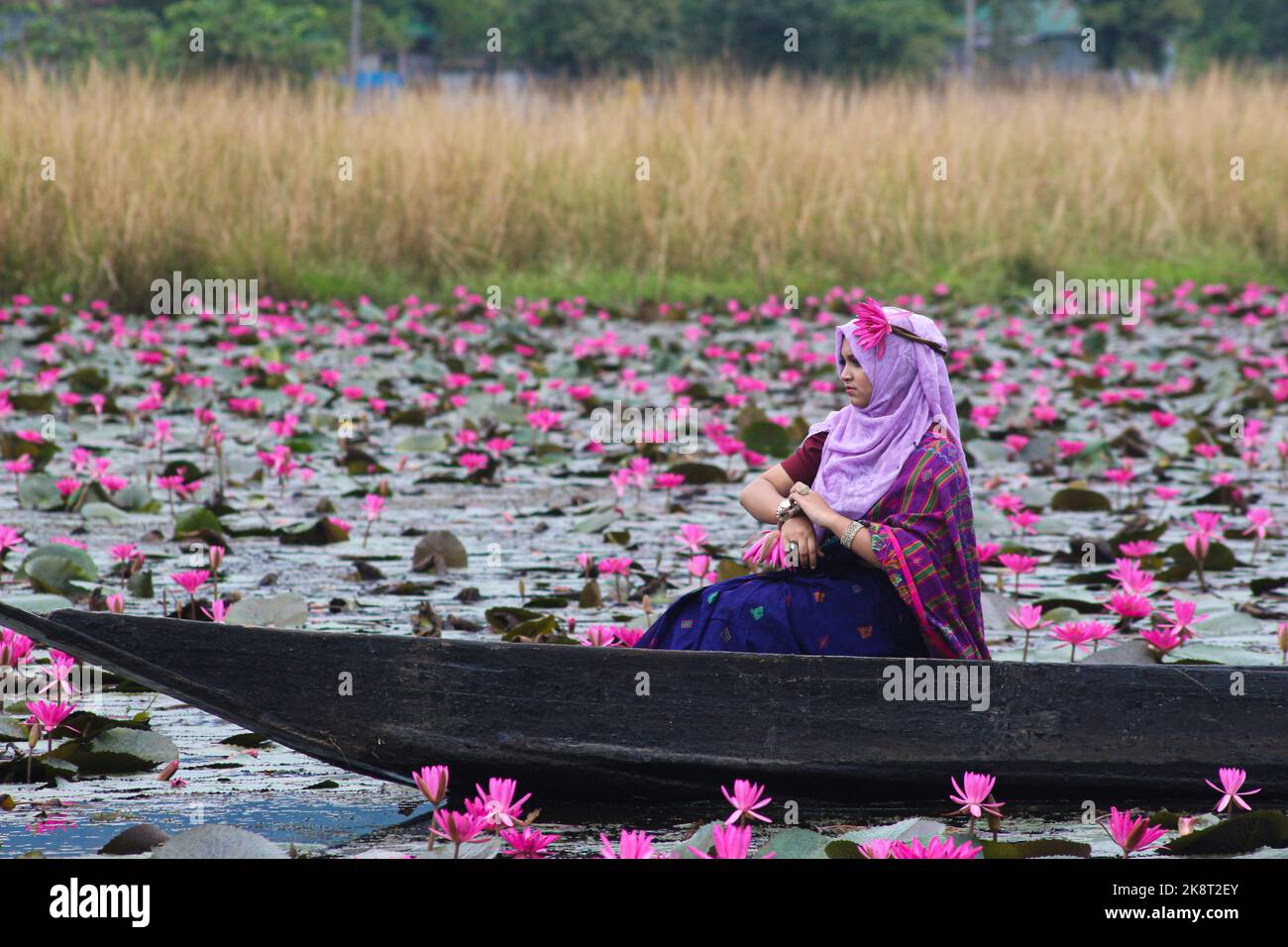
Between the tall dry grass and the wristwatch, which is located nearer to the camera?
the wristwatch

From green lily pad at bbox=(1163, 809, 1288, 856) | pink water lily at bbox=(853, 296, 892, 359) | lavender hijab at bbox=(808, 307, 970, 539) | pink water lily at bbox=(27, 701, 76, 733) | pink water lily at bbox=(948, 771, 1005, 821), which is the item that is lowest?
green lily pad at bbox=(1163, 809, 1288, 856)

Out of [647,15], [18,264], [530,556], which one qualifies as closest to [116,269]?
[18,264]

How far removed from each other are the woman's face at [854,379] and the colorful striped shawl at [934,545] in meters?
0.14

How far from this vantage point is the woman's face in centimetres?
341

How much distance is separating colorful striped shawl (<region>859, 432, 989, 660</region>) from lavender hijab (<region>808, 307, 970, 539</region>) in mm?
29

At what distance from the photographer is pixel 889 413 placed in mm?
3451

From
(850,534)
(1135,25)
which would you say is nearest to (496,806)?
(850,534)

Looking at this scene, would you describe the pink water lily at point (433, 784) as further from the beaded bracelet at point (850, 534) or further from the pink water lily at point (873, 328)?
the pink water lily at point (873, 328)

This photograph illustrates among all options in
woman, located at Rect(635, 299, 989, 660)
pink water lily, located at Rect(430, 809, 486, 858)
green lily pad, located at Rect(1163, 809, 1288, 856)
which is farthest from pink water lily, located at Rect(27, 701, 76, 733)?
green lily pad, located at Rect(1163, 809, 1288, 856)

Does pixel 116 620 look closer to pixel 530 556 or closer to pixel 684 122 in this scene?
pixel 530 556

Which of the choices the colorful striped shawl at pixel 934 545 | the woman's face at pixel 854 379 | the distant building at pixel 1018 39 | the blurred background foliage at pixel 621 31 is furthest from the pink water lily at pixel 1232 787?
the distant building at pixel 1018 39

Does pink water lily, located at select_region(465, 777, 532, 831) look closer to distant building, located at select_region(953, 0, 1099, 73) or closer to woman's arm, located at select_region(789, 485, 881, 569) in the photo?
woman's arm, located at select_region(789, 485, 881, 569)

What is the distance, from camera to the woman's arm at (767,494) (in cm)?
360

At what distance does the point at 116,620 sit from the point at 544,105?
11.4 m
